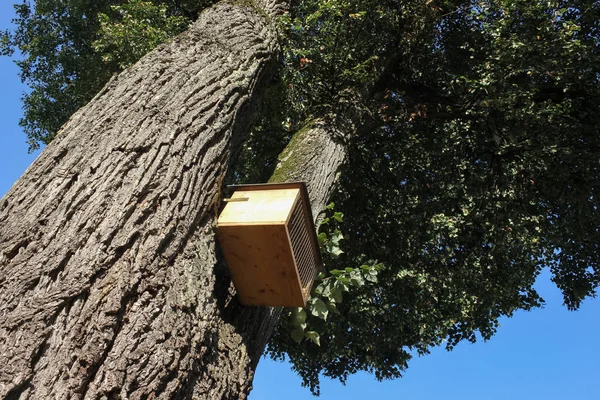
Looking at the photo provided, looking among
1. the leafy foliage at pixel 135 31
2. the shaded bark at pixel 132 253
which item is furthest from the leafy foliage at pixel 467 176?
the shaded bark at pixel 132 253

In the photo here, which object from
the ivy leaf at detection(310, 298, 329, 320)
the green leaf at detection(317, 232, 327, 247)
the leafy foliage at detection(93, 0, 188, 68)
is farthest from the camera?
the leafy foliage at detection(93, 0, 188, 68)

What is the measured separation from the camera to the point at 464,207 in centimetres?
788

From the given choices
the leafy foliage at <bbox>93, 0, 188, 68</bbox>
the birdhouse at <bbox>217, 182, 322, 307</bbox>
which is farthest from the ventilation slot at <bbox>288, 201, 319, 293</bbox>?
the leafy foliage at <bbox>93, 0, 188, 68</bbox>

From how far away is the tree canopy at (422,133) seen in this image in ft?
20.7

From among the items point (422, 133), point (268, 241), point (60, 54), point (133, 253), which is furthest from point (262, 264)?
point (60, 54)

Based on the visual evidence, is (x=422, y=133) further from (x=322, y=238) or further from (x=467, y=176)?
(x=322, y=238)

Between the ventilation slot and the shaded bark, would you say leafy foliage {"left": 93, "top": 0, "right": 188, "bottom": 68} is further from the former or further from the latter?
the ventilation slot

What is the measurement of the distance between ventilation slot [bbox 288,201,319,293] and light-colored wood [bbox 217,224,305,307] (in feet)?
0.25

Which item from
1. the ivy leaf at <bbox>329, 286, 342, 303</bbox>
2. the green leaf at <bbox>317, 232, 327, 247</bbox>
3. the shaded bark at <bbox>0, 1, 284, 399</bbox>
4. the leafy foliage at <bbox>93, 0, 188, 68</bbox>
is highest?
the leafy foliage at <bbox>93, 0, 188, 68</bbox>

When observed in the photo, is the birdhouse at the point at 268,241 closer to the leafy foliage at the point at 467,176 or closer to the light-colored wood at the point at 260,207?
the light-colored wood at the point at 260,207

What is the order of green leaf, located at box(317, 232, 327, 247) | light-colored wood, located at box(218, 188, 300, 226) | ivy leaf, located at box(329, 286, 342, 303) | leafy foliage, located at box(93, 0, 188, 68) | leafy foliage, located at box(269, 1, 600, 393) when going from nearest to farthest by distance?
1. light-colored wood, located at box(218, 188, 300, 226)
2. ivy leaf, located at box(329, 286, 342, 303)
3. green leaf, located at box(317, 232, 327, 247)
4. leafy foliage, located at box(93, 0, 188, 68)
5. leafy foliage, located at box(269, 1, 600, 393)

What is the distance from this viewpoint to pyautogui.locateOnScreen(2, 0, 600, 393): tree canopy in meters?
6.32

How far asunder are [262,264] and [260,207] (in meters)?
0.32

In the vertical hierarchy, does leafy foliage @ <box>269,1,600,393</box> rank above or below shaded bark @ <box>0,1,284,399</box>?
above
